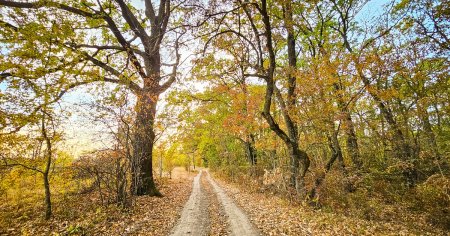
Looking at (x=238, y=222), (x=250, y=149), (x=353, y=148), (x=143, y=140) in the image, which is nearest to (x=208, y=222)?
(x=238, y=222)

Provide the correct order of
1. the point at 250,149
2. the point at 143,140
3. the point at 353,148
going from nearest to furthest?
the point at 143,140 < the point at 353,148 < the point at 250,149

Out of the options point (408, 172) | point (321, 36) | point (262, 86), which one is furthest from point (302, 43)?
point (408, 172)

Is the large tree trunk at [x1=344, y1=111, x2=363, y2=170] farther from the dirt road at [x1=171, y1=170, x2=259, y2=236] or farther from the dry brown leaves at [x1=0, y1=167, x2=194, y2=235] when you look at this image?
the dry brown leaves at [x1=0, y1=167, x2=194, y2=235]

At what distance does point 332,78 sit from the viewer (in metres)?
10.5

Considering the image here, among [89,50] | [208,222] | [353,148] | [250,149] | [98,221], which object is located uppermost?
[89,50]

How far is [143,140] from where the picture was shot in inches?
437

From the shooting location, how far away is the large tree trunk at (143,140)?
34.3ft

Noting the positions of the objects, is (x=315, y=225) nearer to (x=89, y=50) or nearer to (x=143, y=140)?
(x=143, y=140)

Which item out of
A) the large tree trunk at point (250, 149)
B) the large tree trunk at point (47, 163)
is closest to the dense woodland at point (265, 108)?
the large tree trunk at point (47, 163)

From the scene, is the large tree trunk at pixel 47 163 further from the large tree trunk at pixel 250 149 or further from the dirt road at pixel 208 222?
the large tree trunk at pixel 250 149

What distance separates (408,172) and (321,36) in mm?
9328

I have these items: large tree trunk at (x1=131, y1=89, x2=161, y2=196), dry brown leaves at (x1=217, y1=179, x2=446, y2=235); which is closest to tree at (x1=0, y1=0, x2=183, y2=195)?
large tree trunk at (x1=131, y1=89, x2=161, y2=196)

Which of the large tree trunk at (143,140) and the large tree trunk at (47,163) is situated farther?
the large tree trunk at (143,140)

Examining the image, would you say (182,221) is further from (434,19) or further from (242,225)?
(434,19)
